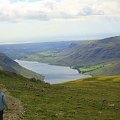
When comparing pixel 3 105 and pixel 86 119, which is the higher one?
pixel 3 105

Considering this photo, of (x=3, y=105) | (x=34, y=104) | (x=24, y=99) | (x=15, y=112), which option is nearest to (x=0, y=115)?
(x=3, y=105)

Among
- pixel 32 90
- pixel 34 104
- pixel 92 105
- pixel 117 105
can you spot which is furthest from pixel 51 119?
pixel 32 90

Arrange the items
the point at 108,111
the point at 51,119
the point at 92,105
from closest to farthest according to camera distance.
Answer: the point at 51,119, the point at 108,111, the point at 92,105

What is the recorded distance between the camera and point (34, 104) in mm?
35312

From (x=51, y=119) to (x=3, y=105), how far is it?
976 cm

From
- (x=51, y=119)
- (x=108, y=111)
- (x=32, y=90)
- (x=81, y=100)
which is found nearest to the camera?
(x=51, y=119)

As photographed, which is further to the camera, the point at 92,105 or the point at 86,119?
the point at 92,105

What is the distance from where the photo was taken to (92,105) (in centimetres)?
3684

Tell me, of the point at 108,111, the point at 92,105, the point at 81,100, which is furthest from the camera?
the point at 81,100

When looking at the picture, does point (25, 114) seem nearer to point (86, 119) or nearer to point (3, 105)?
point (86, 119)

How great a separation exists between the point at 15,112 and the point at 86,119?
20.5ft

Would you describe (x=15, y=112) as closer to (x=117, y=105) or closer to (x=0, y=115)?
(x=0, y=115)

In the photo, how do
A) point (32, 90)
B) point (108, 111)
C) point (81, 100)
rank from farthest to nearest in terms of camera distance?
point (32, 90)
point (81, 100)
point (108, 111)

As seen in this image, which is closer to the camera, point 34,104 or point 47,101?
point 34,104
